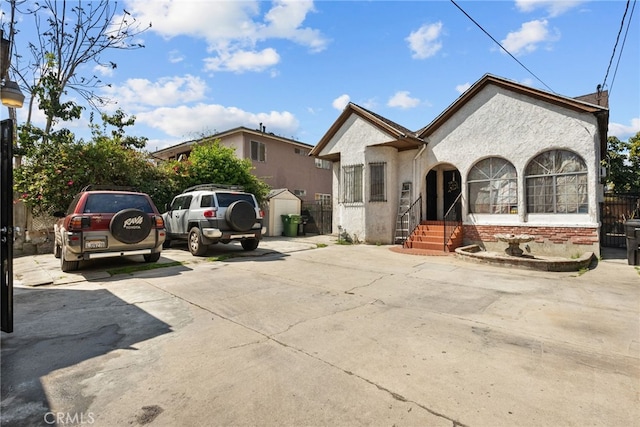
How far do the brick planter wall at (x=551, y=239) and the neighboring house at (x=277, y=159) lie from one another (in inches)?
368

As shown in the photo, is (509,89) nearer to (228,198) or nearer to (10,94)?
(228,198)

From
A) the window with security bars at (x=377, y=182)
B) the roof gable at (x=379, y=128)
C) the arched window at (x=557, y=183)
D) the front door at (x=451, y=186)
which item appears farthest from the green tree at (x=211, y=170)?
the arched window at (x=557, y=183)

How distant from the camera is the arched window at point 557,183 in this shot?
9.95 meters

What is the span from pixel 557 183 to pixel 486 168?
7.20 feet

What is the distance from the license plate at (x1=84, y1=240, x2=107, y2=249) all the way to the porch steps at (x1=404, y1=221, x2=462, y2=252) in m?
9.44

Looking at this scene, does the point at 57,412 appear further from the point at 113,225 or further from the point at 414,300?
the point at 113,225

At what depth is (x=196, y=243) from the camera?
1019cm

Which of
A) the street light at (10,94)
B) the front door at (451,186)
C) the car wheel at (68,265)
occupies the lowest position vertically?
the car wheel at (68,265)

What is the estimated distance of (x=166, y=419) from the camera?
235 centimetres

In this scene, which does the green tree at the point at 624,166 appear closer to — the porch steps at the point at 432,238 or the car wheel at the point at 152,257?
the porch steps at the point at 432,238

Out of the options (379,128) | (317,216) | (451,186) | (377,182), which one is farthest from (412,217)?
(317,216)

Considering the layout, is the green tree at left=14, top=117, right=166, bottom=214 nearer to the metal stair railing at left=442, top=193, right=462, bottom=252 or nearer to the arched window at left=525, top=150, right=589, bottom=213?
the metal stair railing at left=442, top=193, right=462, bottom=252

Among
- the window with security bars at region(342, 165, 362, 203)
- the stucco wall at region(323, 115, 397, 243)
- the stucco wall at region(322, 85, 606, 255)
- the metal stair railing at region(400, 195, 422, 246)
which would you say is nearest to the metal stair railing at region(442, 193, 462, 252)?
the stucco wall at region(322, 85, 606, 255)

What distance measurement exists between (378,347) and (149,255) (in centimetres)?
732
